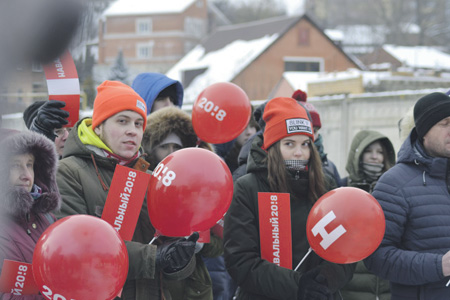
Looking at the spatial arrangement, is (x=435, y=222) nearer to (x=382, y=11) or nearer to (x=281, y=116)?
(x=281, y=116)

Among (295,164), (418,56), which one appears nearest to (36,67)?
(295,164)

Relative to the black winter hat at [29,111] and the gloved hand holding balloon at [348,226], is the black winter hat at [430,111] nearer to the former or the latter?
the gloved hand holding balloon at [348,226]

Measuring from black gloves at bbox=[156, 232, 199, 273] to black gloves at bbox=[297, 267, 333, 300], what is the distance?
0.60 meters

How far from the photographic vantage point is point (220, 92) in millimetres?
3982

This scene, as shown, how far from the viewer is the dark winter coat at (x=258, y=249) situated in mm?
2707

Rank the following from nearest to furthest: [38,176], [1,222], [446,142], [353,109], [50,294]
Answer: [1,222], [50,294], [38,176], [446,142], [353,109]

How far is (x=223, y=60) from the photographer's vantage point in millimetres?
32969

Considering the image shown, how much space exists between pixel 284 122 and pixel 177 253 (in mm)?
1170

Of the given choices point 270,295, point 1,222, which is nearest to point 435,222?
point 270,295

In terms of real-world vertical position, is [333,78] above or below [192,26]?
below

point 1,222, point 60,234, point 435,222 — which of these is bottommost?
point 435,222

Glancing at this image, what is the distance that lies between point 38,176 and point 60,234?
0.63m

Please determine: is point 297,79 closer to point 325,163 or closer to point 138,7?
point 325,163

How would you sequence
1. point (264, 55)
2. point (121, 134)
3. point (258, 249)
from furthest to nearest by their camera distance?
point (264, 55), point (258, 249), point (121, 134)
